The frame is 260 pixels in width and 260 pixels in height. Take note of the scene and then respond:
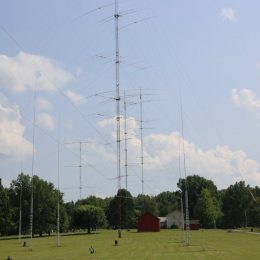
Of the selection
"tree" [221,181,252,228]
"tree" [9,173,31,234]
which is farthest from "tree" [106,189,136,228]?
"tree" [9,173,31,234]

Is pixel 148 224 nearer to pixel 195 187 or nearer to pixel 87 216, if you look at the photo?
pixel 87 216

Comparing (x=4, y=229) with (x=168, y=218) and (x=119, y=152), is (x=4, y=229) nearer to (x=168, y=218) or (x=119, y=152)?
(x=119, y=152)

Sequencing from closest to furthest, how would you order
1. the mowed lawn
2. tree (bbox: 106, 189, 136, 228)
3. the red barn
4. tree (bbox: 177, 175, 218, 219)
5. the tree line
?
the mowed lawn
the red barn
the tree line
tree (bbox: 106, 189, 136, 228)
tree (bbox: 177, 175, 218, 219)

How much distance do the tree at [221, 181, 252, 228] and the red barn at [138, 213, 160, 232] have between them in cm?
5231

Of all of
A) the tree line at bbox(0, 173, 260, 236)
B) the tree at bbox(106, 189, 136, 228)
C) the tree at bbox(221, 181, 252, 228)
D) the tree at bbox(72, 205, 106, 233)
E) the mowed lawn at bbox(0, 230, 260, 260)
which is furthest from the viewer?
the tree at bbox(221, 181, 252, 228)

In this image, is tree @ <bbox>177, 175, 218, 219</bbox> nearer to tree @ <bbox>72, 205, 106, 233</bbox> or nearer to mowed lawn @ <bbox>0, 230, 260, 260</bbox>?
tree @ <bbox>72, 205, 106, 233</bbox>

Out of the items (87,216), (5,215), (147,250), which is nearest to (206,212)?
(87,216)

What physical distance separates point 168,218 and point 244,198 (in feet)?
86.1

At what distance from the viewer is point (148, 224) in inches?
4879

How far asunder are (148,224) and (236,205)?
62.8 metres

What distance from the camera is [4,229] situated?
4850 inches

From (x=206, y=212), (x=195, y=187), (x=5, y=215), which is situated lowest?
(x=5, y=215)

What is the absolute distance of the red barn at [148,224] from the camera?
405 ft

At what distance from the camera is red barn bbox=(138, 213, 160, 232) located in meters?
123
